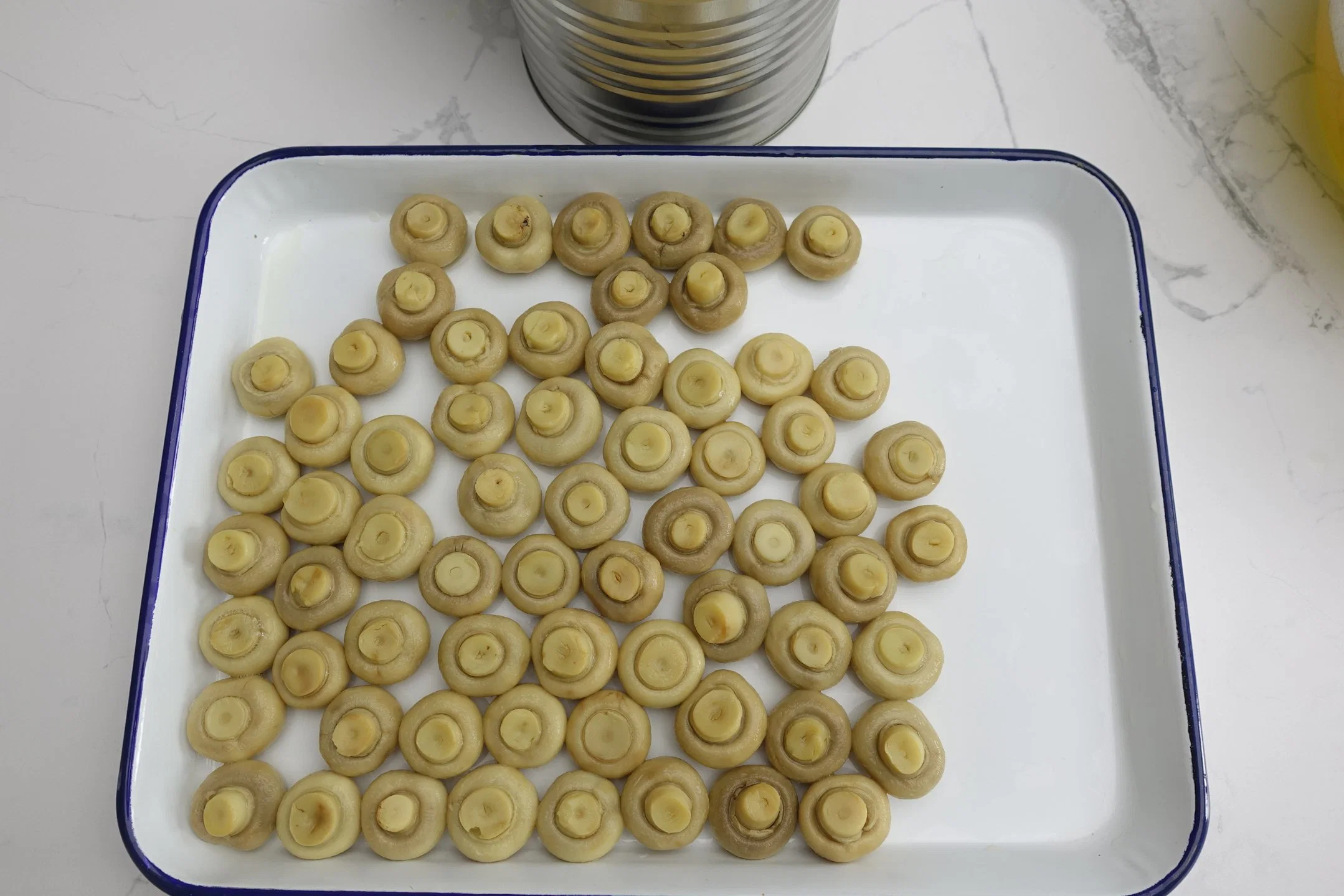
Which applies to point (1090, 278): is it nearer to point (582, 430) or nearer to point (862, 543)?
point (862, 543)

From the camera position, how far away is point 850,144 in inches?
Result: 53.6

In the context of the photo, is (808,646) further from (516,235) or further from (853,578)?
(516,235)

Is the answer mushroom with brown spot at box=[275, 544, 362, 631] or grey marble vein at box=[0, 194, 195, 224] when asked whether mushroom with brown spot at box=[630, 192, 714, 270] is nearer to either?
mushroom with brown spot at box=[275, 544, 362, 631]

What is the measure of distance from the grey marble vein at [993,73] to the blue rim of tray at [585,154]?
0.43 ft

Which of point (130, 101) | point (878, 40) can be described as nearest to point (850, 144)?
point (878, 40)

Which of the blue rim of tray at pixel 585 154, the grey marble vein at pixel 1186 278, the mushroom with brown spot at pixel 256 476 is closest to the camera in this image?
the blue rim of tray at pixel 585 154

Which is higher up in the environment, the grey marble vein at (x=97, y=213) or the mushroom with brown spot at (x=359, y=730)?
the grey marble vein at (x=97, y=213)

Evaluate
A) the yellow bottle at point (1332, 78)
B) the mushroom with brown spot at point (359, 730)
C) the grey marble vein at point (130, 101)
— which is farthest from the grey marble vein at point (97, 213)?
the yellow bottle at point (1332, 78)

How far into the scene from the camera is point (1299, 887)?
112 cm

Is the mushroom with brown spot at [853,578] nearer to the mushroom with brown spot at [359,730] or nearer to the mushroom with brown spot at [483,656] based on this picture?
the mushroom with brown spot at [483,656]

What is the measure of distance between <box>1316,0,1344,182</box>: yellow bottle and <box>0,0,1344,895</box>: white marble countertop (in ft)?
0.16

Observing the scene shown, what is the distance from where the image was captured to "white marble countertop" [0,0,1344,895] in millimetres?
1155

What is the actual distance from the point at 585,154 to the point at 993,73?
627mm

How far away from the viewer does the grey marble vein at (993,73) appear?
1.37 m
